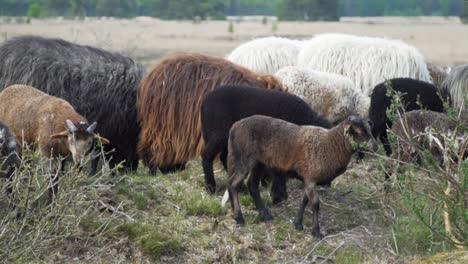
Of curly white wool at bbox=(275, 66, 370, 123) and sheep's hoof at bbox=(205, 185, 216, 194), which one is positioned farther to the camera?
curly white wool at bbox=(275, 66, 370, 123)

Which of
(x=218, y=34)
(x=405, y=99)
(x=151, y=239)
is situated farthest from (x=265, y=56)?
(x=218, y=34)

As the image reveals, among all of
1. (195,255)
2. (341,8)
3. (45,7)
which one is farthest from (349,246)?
(341,8)

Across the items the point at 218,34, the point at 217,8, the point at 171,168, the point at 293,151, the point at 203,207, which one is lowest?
the point at 217,8

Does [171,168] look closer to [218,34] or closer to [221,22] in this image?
[218,34]

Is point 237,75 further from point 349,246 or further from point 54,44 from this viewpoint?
point 349,246

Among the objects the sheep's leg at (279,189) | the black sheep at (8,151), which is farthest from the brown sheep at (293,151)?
the black sheep at (8,151)

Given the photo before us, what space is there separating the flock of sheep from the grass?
0.21 meters

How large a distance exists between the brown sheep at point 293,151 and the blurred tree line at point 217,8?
134 feet

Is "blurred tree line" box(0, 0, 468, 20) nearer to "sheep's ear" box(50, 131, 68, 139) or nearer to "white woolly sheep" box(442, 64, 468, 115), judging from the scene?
"white woolly sheep" box(442, 64, 468, 115)

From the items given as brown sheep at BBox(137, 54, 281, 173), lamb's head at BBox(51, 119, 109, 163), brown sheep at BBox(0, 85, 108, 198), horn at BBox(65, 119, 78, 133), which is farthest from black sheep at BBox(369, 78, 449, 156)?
horn at BBox(65, 119, 78, 133)

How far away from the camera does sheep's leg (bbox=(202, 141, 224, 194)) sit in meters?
9.59

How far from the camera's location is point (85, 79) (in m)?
10.8

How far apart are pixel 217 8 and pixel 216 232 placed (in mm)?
57475

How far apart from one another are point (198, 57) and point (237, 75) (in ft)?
1.67
